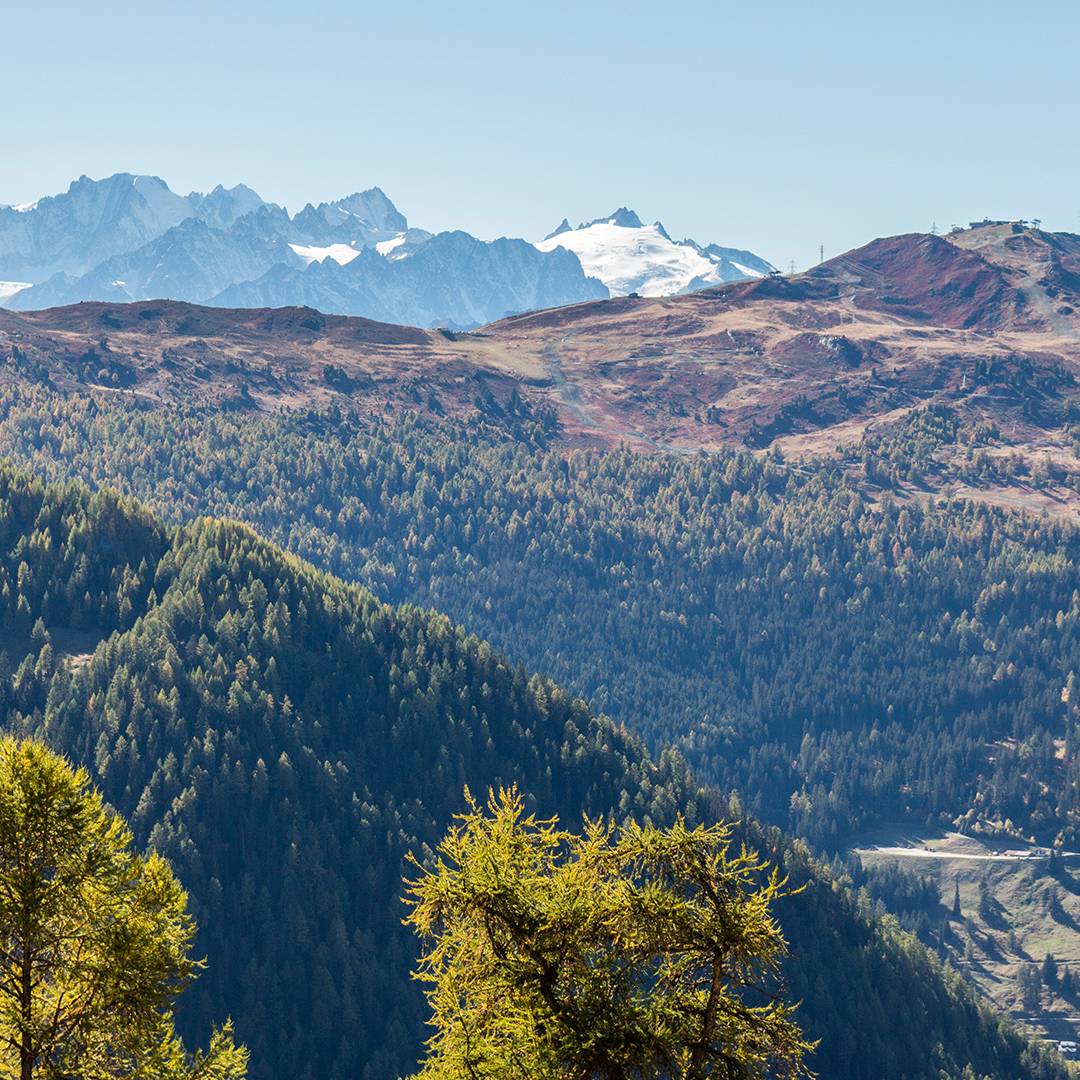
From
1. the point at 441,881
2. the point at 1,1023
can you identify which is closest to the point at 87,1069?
the point at 1,1023

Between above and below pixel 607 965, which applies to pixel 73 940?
A: above

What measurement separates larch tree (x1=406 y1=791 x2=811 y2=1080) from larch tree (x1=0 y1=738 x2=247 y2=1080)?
21.9ft

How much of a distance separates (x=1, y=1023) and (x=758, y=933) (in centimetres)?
1745

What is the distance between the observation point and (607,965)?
35219 millimetres

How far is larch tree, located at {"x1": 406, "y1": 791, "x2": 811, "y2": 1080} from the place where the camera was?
3419cm

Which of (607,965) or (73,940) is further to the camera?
(73,940)

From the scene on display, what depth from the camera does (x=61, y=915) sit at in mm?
34969

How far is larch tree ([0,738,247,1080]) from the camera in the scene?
112 ft

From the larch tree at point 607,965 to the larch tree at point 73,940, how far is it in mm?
6674

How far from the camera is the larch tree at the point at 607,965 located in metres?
34.2

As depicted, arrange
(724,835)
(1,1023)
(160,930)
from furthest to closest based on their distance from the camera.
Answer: (724,835) < (160,930) < (1,1023)

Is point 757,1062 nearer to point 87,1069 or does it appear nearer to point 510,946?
point 510,946

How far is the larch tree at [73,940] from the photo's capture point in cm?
3425

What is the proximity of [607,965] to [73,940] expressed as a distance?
1267 centimetres
